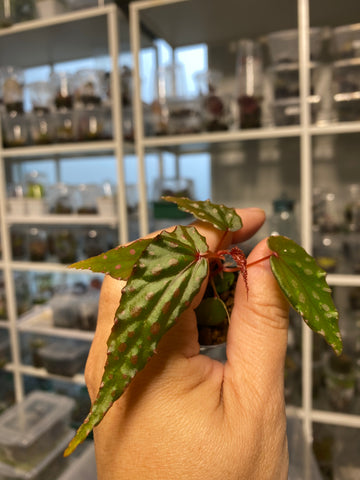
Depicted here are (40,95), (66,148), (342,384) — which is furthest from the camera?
(40,95)

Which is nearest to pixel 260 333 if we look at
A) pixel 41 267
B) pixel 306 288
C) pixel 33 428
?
pixel 306 288

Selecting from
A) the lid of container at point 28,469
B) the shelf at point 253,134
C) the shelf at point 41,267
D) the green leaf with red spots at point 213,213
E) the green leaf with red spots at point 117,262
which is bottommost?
the lid of container at point 28,469

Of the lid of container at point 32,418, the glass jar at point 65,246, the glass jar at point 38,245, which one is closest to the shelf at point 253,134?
the glass jar at point 65,246

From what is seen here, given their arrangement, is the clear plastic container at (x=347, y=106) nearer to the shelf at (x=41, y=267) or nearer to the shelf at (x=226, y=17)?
the shelf at (x=226, y=17)

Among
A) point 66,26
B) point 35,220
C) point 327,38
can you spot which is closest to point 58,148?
point 35,220

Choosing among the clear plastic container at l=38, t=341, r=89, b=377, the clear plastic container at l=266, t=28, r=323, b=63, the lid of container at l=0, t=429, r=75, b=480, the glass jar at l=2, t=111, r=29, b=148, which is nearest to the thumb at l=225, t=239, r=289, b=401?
the lid of container at l=0, t=429, r=75, b=480

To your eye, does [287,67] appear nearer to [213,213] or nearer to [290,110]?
[290,110]

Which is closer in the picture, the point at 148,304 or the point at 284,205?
the point at 148,304
